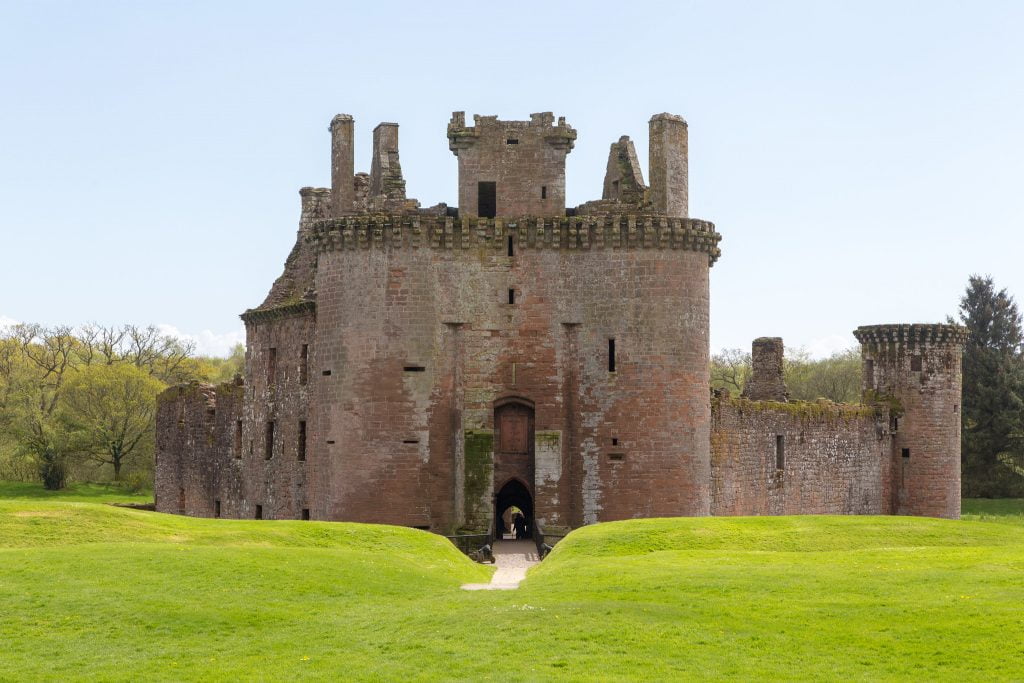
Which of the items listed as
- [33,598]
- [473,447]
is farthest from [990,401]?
[33,598]

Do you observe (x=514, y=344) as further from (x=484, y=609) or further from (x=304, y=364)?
(x=484, y=609)

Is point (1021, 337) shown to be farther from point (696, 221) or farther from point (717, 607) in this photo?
point (717, 607)

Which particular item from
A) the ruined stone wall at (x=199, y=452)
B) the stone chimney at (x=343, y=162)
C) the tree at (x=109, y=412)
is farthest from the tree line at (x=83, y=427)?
the stone chimney at (x=343, y=162)

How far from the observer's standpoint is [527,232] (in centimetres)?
4056

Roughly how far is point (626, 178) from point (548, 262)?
4789 millimetres

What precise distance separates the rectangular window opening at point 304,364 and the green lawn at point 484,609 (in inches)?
552

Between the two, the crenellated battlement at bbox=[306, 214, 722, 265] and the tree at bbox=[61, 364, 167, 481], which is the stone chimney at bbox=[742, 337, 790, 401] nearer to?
the crenellated battlement at bbox=[306, 214, 722, 265]

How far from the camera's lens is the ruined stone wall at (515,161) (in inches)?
1628

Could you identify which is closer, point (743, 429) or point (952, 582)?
point (952, 582)

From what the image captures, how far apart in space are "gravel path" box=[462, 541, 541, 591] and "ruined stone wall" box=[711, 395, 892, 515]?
23.8 feet

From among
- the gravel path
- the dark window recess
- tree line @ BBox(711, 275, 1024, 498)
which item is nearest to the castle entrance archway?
the gravel path

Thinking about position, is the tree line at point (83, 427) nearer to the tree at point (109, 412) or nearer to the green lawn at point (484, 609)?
the tree at point (109, 412)

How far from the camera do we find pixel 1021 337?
81.2 meters

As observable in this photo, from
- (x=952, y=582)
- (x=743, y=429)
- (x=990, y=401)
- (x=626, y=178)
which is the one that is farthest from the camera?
(x=990, y=401)
